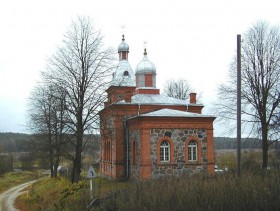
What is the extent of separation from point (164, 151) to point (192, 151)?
6.72 ft

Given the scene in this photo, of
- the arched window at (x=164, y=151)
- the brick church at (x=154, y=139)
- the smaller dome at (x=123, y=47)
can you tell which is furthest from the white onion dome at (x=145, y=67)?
the arched window at (x=164, y=151)

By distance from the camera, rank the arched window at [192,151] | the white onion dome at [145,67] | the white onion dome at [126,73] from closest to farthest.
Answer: the arched window at [192,151], the white onion dome at [145,67], the white onion dome at [126,73]

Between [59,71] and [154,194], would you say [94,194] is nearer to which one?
[154,194]

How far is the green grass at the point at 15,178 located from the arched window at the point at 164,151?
23424mm

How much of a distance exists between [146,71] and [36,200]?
1337cm

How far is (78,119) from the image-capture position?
21.5 metres

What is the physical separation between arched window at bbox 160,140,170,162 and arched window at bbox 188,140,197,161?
1.55 meters

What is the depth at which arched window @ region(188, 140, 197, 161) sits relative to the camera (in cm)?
2473

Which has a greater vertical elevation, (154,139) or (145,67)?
(145,67)

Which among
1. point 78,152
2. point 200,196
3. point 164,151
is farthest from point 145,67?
point 200,196

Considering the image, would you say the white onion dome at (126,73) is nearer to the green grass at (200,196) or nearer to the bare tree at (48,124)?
the bare tree at (48,124)

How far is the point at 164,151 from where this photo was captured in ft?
79.3

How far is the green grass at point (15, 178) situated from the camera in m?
44.2

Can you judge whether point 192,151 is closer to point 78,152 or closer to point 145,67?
point 78,152
